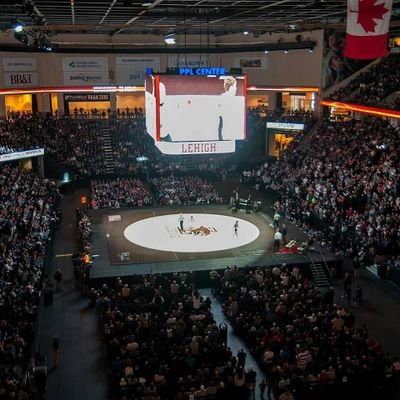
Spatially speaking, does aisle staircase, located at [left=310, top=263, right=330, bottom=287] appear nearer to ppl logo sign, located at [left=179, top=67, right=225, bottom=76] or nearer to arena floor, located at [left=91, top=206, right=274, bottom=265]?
arena floor, located at [left=91, top=206, right=274, bottom=265]

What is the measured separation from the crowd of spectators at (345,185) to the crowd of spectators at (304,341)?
5877mm

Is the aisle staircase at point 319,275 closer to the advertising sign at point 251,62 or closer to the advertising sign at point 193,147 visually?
the advertising sign at point 193,147

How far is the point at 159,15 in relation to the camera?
70.6ft

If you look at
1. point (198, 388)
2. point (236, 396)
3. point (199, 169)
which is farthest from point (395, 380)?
point (199, 169)

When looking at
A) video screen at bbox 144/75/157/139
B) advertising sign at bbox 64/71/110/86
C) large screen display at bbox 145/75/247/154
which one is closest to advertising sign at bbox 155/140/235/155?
large screen display at bbox 145/75/247/154

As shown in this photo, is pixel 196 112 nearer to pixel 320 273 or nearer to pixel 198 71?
pixel 198 71

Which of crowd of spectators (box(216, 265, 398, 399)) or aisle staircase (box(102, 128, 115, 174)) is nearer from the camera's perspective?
crowd of spectators (box(216, 265, 398, 399))

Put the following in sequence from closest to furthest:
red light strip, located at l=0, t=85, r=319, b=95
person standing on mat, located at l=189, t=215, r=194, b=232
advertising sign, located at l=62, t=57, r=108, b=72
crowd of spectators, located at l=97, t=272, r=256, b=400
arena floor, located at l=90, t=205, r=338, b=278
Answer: crowd of spectators, located at l=97, t=272, r=256, b=400
arena floor, located at l=90, t=205, r=338, b=278
person standing on mat, located at l=189, t=215, r=194, b=232
red light strip, located at l=0, t=85, r=319, b=95
advertising sign, located at l=62, t=57, r=108, b=72

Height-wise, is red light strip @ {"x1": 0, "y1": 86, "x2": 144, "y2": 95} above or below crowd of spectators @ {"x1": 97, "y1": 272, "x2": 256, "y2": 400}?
above

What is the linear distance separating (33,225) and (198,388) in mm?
14452

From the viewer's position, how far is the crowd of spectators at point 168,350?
544 inches

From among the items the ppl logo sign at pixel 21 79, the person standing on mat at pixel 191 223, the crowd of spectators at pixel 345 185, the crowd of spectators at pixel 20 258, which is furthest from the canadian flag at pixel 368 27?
the ppl logo sign at pixel 21 79

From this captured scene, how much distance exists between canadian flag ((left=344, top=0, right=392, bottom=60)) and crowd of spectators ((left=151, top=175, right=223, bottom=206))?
2193 centimetres

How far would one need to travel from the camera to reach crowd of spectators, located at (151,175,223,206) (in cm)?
3425
